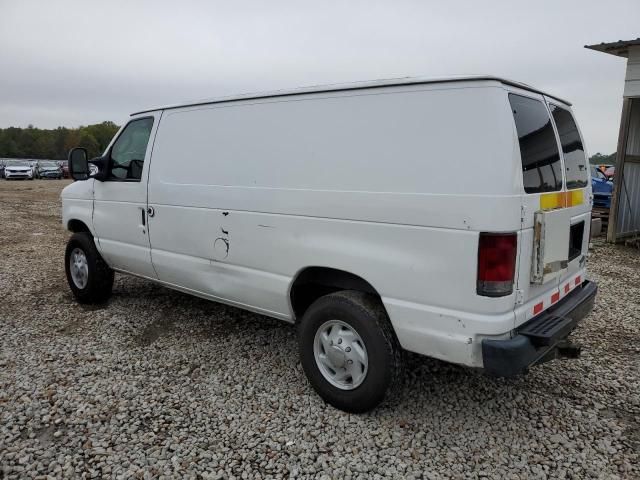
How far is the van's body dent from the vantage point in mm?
2705

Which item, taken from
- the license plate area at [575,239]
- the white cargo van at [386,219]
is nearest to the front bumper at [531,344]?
the white cargo van at [386,219]

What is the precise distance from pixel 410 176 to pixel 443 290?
697mm

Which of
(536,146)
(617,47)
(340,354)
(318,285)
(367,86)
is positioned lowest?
(340,354)

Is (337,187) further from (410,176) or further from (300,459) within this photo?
(300,459)

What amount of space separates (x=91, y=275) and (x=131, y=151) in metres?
1.52

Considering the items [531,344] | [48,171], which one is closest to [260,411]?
[531,344]

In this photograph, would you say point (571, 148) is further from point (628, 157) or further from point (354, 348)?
point (628, 157)

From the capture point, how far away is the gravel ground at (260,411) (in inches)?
111

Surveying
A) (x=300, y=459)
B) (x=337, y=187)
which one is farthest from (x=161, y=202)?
(x=300, y=459)

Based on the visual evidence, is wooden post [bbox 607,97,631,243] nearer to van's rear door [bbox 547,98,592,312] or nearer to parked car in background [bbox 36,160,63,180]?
van's rear door [bbox 547,98,592,312]

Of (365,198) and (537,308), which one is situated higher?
(365,198)

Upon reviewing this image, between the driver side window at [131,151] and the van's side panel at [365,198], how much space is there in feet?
2.17

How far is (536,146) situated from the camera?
3.00 meters

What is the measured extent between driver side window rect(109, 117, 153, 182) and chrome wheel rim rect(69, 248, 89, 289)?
115 cm
